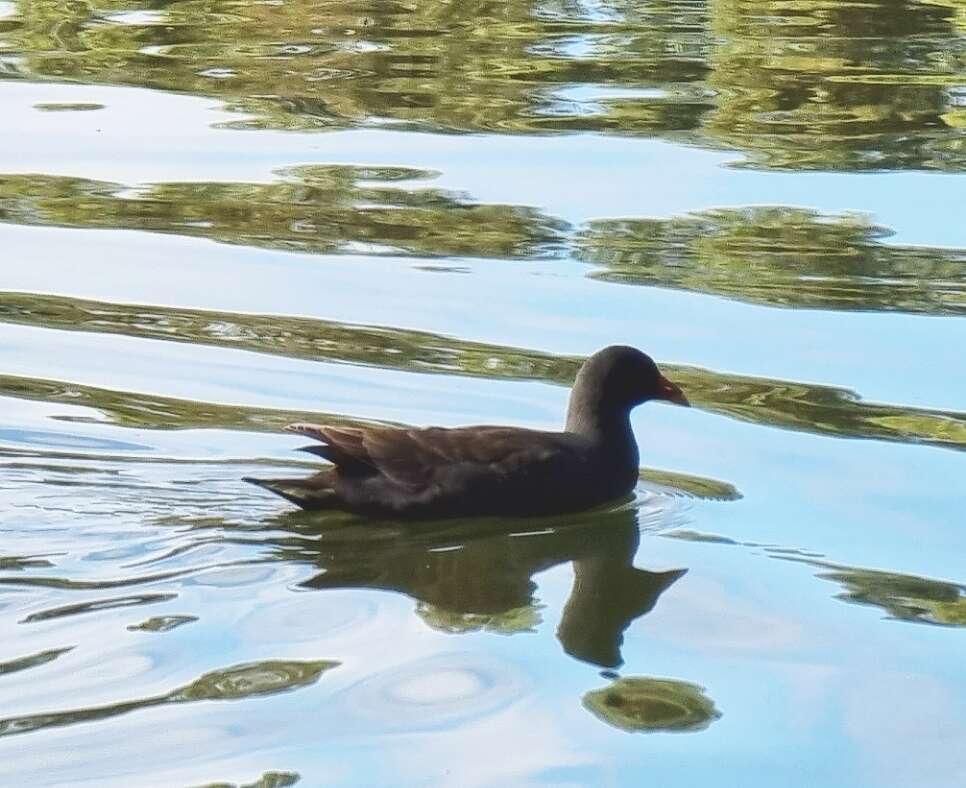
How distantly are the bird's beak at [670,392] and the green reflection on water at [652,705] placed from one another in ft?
7.19

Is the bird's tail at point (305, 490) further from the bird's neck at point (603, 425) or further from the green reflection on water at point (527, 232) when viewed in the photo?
the green reflection on water at point (527, 232)

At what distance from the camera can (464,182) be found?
1223 centimetres

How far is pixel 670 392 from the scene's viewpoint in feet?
27.6

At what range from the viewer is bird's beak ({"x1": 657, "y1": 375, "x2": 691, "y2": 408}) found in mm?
8367

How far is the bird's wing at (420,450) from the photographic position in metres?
7.64

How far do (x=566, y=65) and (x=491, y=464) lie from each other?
8.24m

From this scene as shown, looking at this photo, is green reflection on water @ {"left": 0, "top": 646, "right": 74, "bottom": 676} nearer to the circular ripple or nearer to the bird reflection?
the circular ripple

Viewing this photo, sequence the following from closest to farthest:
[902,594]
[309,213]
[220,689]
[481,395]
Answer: [220,689] → [902,594] → [481,395] → [309,213]

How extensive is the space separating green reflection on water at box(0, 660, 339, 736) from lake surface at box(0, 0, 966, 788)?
16 mm

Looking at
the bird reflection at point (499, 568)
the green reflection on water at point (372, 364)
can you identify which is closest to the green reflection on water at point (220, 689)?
the bird reflection at point (499, 568)

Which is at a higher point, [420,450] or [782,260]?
[782,260]

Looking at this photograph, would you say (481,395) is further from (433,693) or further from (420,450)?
(433,693)

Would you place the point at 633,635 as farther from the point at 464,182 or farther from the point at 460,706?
the point at 464,182

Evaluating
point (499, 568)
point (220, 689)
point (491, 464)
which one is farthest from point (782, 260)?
point (220, 689)
